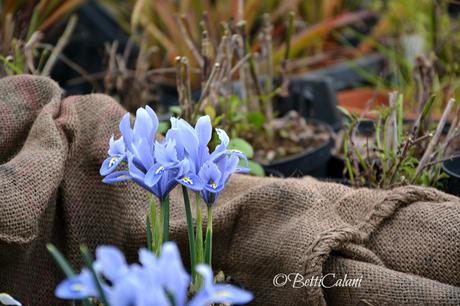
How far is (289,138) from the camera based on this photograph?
1.86 m

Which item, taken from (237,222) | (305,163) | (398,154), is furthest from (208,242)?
(305,163)

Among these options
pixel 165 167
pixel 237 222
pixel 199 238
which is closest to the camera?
pixel 165 167

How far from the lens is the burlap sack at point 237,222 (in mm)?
973

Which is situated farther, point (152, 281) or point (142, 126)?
point (142, 126)

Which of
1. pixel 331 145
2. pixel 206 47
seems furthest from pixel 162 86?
pixel 206 47

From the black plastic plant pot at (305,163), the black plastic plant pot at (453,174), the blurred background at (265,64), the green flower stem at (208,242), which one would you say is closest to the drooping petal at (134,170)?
the green flower stem at (208,242)

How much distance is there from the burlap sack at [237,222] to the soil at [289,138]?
1.89 feet

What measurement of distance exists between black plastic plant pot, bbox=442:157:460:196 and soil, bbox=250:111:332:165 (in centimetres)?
45

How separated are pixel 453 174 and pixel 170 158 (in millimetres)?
648

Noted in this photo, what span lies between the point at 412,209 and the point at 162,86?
1.61m

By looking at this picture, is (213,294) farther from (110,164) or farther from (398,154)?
(398,154)

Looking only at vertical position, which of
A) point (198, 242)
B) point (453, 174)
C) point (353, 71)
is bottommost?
point (353, 71)

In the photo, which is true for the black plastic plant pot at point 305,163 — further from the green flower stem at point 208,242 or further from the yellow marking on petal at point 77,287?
the yellow marking on petal at point 77,287

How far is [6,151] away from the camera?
1118 millimetres
